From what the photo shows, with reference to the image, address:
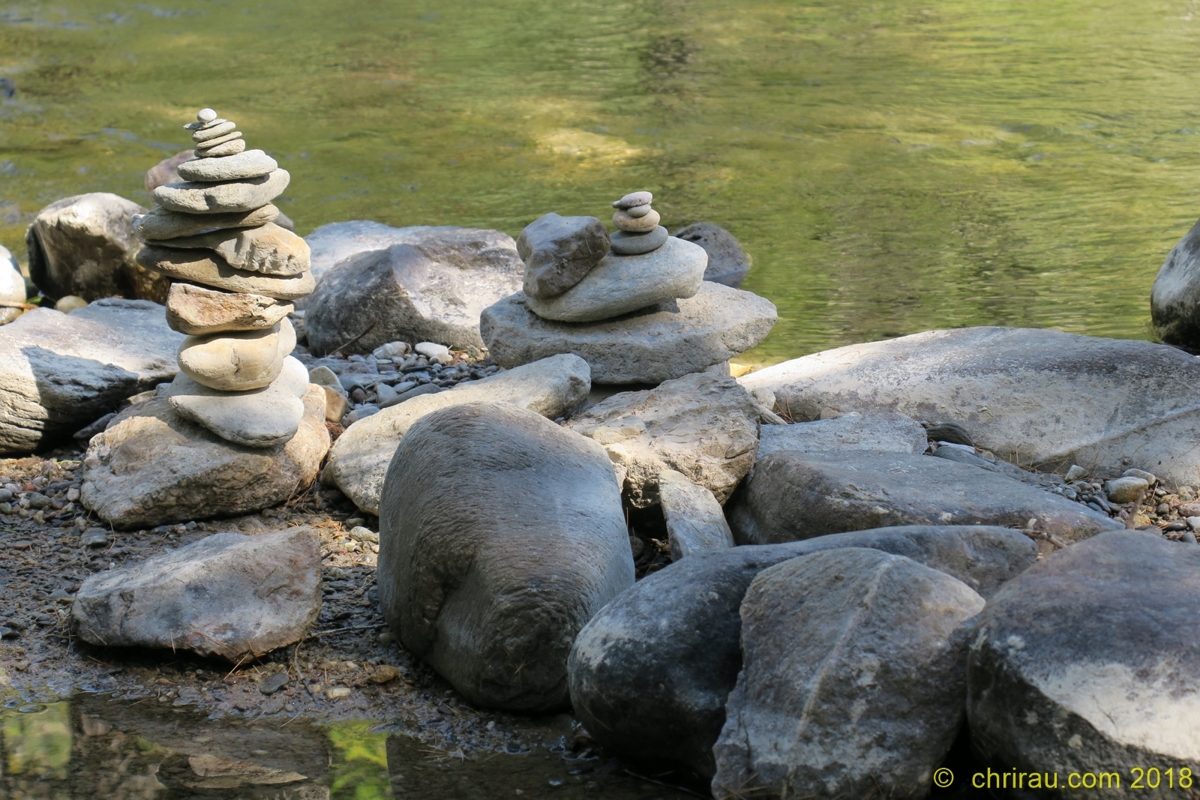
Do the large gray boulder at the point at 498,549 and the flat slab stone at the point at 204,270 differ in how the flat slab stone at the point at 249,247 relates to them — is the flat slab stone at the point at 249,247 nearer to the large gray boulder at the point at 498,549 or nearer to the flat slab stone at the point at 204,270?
the flat slab stone at the point at 204,270

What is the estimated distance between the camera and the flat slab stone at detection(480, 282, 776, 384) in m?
5.58

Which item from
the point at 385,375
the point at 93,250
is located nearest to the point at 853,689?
the point at 385,375

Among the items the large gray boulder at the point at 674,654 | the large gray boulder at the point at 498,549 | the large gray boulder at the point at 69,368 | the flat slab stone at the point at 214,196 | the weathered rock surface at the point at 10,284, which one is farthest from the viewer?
the weathered rock surface at the point at 10,284

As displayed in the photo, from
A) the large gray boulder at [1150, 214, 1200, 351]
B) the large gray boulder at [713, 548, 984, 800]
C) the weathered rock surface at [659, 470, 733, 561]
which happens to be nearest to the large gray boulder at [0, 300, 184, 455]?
the weathered rock surface at [659, 470, 733, 561]

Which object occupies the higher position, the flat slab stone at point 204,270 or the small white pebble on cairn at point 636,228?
the flat slab stone at point 204,270

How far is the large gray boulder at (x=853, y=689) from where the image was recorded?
8.54 ft

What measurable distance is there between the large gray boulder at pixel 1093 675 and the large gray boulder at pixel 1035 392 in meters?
2.36

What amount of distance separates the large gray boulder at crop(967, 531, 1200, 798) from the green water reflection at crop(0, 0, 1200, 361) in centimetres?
439

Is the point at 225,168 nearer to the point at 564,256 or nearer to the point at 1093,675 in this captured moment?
the point at 564,256

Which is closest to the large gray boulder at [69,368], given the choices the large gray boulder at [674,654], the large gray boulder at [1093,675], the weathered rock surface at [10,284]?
the weathered rock surface at [10,284]

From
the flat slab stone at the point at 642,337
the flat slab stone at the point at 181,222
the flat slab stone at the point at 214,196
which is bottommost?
the flat slab stone at the point at 642,337

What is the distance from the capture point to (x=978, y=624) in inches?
104

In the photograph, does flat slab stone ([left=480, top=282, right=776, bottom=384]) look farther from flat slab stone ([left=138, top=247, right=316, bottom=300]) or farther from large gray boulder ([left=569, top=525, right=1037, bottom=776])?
large gray boulder ([left=569, top=525, right=1037, bottom=776])

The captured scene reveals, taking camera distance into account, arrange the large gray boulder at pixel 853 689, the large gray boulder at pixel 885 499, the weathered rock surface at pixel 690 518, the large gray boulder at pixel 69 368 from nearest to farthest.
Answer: the large gray boulder at pixel 853 689
the large gray boulder at pixel 885 499
the weathered rock surface at pixel 690 518
the large gray boulder at pixel 69 368
